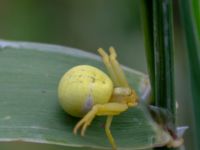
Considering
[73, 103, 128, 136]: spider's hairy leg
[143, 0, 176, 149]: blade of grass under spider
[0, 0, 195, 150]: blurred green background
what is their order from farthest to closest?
[0, 0, 195, 150]: blurred green background, [73, 103, 128, 136]: spider's hairy leg, [143, 0, 176, 149]: blade of grass under spider

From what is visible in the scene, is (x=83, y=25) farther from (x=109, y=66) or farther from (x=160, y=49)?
(x=160, y=49)

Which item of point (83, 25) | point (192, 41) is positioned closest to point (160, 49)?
point (192, 41)

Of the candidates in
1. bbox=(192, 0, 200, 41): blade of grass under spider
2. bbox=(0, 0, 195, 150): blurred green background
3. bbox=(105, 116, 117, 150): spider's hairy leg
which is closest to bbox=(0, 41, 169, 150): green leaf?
bbox=(105, 116, 117, 150): spider's hairy leg

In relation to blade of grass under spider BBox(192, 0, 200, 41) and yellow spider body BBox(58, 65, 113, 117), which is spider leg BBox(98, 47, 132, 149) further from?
blade of grass under spider BBox(192, 0, 200, 41)

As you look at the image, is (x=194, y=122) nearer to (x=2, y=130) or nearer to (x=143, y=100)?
(x=143, y=100)

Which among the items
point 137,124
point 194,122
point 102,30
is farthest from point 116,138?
point 102,30

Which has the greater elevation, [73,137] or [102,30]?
[102,30]

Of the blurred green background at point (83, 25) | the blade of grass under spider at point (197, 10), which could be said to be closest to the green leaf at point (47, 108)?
the blade of grass under spider at point (197, 10)
